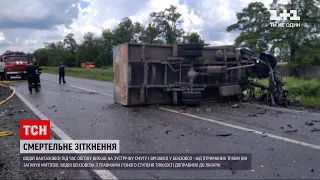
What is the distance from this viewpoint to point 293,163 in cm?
462

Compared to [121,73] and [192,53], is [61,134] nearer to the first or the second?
[121,73]

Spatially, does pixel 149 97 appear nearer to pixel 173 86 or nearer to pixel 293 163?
pixel 173 86

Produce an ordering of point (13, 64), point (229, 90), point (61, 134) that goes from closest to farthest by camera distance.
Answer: point (61, 134) → point (229, 90) → point (13, 64)

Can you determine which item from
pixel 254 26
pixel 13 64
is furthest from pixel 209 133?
pixel 254 26

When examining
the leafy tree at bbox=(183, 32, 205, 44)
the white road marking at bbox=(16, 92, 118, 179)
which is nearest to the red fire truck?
the white road marking at bbox=(16, 92, 118, 179)

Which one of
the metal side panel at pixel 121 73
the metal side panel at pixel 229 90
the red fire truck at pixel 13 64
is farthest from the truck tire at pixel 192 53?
the red fire truck at pixel 13 64

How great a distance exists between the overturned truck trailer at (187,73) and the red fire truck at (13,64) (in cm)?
1954

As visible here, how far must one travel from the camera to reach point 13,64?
89.6 ft

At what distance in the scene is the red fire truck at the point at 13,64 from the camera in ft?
89.4

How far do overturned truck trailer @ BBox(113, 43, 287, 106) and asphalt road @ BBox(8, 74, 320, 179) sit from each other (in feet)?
A: 2.30

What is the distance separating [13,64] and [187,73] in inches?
854

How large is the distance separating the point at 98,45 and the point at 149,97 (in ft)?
275

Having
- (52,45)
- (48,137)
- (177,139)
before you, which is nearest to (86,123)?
(48,137)

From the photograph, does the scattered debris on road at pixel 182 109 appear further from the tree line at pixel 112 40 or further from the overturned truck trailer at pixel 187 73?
the tree line at pixel 112 40
